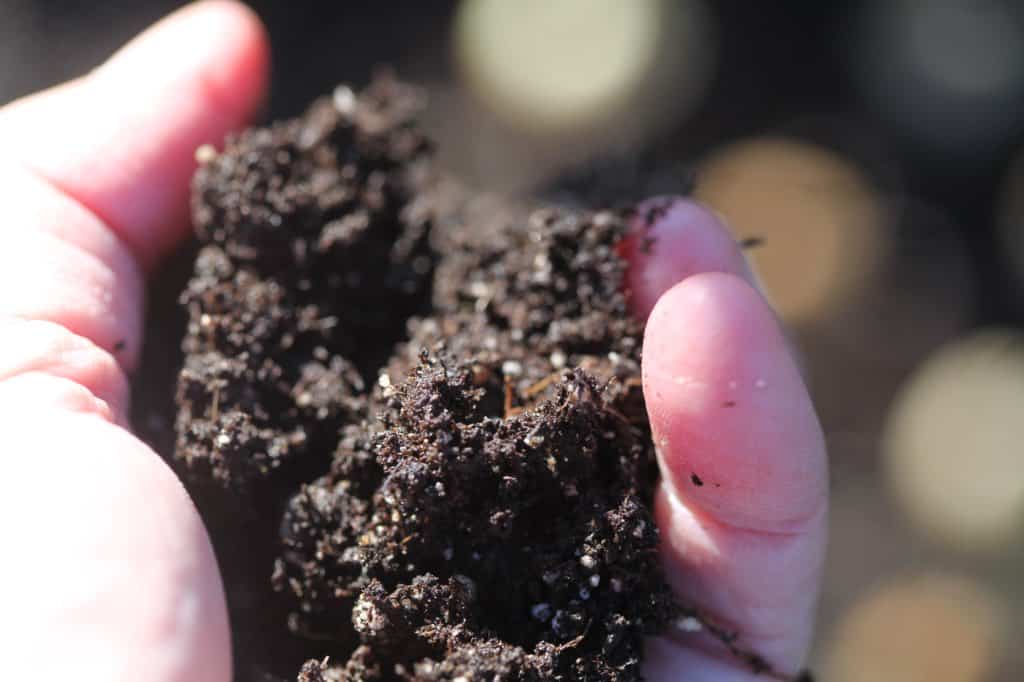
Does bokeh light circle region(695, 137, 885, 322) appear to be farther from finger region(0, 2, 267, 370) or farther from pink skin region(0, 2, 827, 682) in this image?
finger region(0, 2, 267, 370)

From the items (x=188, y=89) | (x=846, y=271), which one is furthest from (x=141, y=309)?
(x=846, y=271)

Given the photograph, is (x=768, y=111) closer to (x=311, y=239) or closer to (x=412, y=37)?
(x=412, y=37)

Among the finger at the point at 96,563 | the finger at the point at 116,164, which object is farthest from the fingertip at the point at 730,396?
the finger at the point at 116,164

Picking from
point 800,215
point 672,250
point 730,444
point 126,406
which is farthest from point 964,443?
point 126,406

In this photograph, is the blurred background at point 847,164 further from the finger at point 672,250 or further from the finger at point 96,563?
the finger at point 96,563

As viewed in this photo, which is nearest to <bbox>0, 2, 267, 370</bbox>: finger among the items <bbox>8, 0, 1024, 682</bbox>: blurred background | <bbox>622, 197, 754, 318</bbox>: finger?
<bbox>622, 197, 754, 318</bbox>: finger

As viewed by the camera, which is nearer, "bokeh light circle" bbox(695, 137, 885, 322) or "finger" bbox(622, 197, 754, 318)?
"finger" bbox(622, 197, 754, 318)

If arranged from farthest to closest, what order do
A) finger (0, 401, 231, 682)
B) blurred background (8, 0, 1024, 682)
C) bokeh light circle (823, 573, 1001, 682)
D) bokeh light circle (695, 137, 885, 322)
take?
1. bokeh light circle (695, 137, 885, 322)
2. blurred background (8, 0, 1024, 682)
3. bokeh light circle (823, 573, 1001, 682)
4. finger (0, 401, 231, 682)
